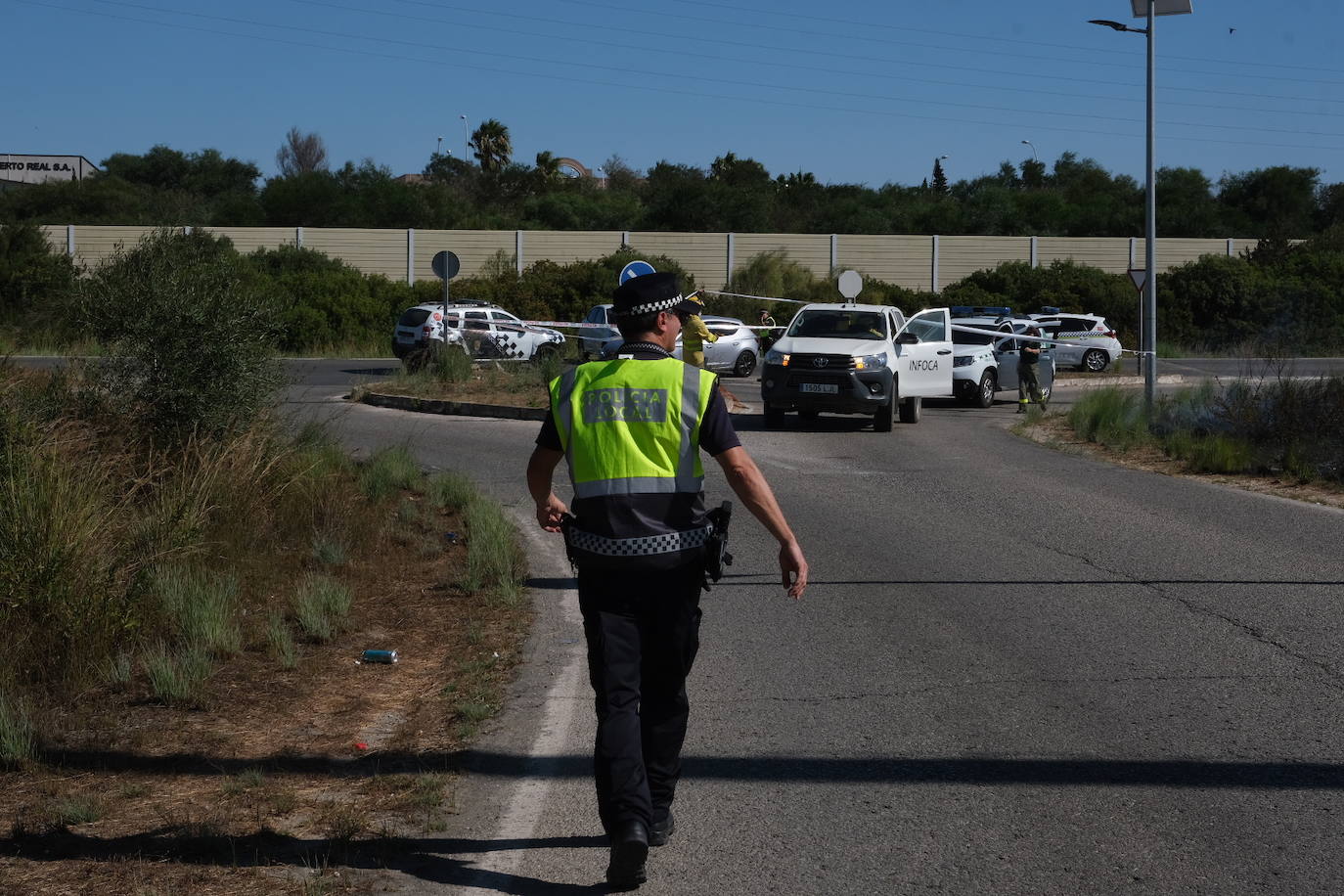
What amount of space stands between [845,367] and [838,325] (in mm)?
1340

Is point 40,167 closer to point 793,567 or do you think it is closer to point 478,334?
point 478,334

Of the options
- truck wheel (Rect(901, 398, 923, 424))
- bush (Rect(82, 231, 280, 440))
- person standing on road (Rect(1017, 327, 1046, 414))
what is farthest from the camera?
person standing on road (Rect(1017, 327, 1046, 414))

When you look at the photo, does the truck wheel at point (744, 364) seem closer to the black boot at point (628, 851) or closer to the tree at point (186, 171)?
the black boot at point (628, 851)

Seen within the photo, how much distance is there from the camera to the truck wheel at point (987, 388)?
88.8 feet

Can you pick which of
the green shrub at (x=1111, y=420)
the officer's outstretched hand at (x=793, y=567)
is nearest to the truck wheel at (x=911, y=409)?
the green shrub at (x=1111, y=420)

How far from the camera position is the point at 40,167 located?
97625 millimetres

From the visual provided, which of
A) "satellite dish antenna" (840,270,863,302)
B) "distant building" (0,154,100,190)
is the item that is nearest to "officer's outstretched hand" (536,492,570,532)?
"satellite dish antenna" (840,270,863,302)

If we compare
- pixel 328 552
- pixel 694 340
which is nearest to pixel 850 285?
pixel 694 340

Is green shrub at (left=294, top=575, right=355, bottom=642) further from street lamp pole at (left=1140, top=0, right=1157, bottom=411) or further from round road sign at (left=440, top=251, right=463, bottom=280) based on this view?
round road sign at (left=440, top=251, right=463, bottom=280)

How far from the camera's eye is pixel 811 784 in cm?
558

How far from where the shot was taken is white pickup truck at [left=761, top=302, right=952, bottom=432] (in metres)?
20.5

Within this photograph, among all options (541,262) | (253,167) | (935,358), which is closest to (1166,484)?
(935,358)

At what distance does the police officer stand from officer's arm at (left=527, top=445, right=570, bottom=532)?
6.0 inches

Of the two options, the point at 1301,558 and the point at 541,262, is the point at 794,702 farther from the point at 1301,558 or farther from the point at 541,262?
the point at 541,262
